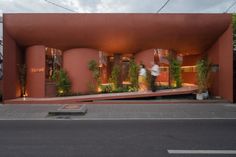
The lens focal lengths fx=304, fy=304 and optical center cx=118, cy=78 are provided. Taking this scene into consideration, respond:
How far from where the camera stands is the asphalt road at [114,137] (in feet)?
21.3

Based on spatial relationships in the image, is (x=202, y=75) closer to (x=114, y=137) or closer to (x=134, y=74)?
(x=134, y=74)

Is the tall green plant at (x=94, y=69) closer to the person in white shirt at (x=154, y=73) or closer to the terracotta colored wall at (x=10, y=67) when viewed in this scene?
the person in white shirt at (x=154, y=73)

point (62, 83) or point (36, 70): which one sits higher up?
point (36, 70)

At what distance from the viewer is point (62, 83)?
17703 mm

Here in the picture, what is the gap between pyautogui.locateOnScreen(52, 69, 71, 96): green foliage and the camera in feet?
58.2

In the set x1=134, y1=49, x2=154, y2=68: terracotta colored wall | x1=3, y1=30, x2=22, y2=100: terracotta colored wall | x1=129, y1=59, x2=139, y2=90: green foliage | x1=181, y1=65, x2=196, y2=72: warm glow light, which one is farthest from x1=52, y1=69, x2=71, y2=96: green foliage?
x1=181, y1=65, x2=196, y2=72: warm glow light

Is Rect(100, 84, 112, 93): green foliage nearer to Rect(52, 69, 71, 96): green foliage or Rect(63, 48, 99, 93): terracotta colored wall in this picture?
Rect(63, 48, 99, 93): terracotta colored wall

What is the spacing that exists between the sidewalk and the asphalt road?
3.21 feet

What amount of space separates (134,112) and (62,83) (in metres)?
6.53

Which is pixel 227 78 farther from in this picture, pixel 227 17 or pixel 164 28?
pixel 164 28

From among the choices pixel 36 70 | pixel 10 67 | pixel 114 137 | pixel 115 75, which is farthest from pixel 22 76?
pixel 114 137

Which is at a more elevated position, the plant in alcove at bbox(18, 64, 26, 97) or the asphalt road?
the plant in alcove at bbox(18, 64, 26, 97)

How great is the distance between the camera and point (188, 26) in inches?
663

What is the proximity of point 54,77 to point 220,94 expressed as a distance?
9.69 m
